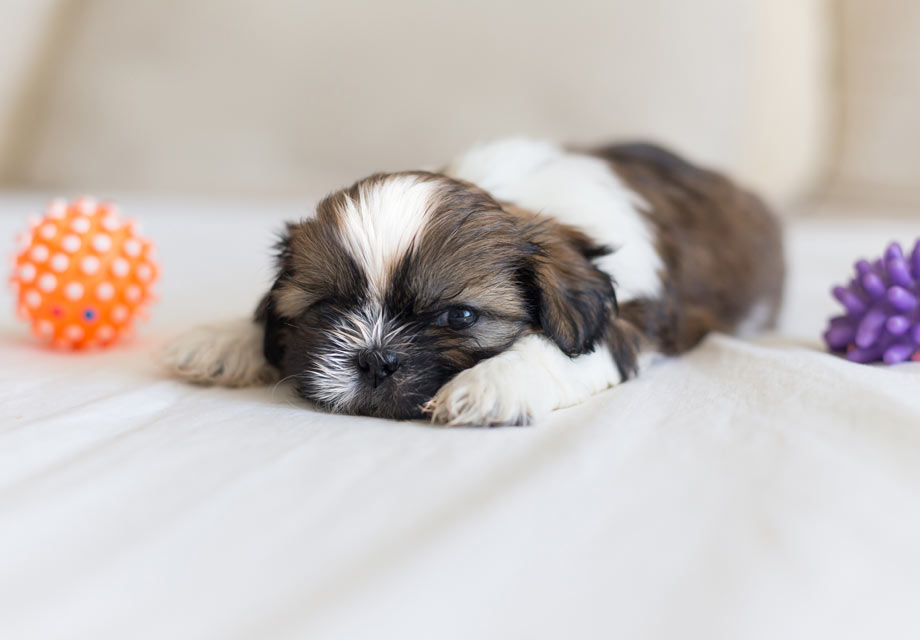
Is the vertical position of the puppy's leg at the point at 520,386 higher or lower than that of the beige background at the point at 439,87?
lower

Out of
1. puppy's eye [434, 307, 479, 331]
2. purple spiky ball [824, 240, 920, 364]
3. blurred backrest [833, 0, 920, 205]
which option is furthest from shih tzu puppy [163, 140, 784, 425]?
blurred backrest [833, 0, 920, 205]

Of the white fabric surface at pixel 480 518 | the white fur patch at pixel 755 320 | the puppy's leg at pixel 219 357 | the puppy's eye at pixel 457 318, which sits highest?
the puppy's eye at pixel 457 318

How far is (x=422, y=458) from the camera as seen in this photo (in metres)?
1.40

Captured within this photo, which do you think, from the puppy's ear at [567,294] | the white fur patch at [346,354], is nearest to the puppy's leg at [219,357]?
the white fur patch at [346,354]

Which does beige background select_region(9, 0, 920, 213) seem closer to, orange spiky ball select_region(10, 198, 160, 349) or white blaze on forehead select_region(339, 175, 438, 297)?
orange spiky ball select_region(10, 198, 160, 349)

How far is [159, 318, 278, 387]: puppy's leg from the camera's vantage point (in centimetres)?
208

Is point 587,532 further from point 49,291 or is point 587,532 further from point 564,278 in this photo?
point 49,291

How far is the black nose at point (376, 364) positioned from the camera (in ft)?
5.82

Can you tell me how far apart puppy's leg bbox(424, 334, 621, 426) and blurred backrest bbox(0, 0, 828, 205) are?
2.69 metres

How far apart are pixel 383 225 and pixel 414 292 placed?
152 millimetres

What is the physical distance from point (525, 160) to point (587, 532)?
150cm

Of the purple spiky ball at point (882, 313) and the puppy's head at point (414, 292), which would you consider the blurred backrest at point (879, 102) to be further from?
the puppy's head at point (414, 292)

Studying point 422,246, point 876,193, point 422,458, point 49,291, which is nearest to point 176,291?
point 49,291

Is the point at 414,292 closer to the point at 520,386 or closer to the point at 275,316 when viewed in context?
the point at 520,386
